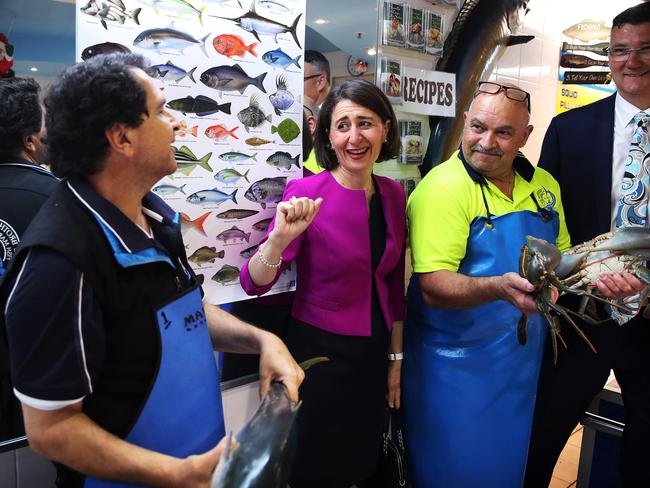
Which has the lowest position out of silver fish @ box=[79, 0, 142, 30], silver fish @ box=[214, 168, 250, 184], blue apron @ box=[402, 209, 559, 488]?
blue apron @ box=[402, 209, 559, 488]

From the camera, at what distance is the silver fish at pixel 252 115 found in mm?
1875

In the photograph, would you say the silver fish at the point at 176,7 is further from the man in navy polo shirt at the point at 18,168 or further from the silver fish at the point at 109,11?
the man in navy polo shirt at the point at 18,168

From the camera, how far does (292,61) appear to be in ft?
6.47

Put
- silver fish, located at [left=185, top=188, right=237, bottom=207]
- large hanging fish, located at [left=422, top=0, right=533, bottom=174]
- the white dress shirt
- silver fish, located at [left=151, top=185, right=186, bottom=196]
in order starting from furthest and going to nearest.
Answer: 1. large hanging fish, located at [left=422, top=0, right=533, bottom=174]
2. the white dress shirt
3. silver fish, located at [left=185, top=188, right=237, bottom=207]
4. silver fish, located at [left=151, top=185, right=186, bottom=196]

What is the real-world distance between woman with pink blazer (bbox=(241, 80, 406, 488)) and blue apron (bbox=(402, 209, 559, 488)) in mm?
253

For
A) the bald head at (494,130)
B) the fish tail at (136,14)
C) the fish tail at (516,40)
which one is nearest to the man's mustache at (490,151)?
the bald head at (494,130)

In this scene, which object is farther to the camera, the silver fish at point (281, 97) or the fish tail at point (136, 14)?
the silver fish at point (281, 97)

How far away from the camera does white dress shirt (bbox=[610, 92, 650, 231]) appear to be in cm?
218

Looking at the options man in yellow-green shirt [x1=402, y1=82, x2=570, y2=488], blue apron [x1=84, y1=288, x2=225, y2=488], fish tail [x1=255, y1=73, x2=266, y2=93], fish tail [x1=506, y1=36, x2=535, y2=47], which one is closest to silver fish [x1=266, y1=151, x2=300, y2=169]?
fish tail [x1=255, y1=73, x2=266, y2=93]

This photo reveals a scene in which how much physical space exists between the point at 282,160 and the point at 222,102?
1.06ft

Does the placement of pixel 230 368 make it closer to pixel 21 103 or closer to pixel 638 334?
pixel 21 103

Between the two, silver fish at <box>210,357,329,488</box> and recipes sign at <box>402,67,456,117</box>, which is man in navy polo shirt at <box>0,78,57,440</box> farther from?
recipes sign at <box>402,67,456,117</box>

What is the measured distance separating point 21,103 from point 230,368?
1.13 metres

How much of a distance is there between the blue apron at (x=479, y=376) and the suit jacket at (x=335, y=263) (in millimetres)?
319
